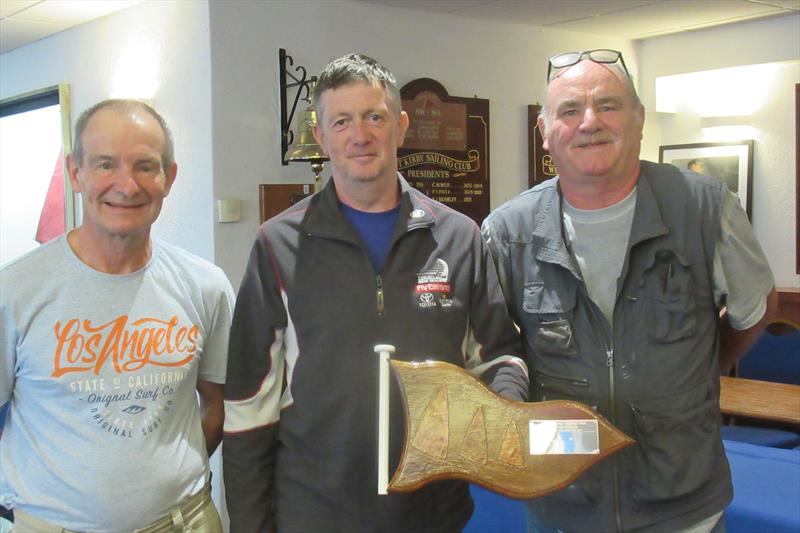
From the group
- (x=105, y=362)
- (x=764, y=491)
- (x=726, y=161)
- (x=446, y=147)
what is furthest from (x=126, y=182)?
(x=726, y=161)

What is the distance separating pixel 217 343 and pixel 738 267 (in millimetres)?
1102

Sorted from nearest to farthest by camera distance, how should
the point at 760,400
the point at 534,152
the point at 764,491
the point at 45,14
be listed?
the point at 764,491 → the point at 760,400 → the point at 45,14 → the point at 534,152

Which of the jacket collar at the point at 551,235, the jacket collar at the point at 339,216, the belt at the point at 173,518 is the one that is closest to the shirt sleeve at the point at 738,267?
the jacket collar at the point at 551,235

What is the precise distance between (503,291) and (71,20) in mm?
3807

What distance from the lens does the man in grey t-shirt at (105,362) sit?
1.61m

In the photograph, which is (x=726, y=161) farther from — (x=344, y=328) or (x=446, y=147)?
(x=344, y=328)

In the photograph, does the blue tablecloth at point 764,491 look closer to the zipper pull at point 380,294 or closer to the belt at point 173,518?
the zipper pull at point 380,294

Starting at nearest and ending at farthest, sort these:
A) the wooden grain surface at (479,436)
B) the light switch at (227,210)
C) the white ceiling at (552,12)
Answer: the wooden grain surface at (479,436)
the light switch at (227,210)
the white ceiling at (552,12)

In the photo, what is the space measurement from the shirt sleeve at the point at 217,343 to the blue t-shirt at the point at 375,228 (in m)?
0.38

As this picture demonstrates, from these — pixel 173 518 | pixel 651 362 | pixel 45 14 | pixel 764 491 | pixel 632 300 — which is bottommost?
pixel 764 491

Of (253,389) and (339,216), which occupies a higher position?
(339,216)

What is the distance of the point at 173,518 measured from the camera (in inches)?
66.3

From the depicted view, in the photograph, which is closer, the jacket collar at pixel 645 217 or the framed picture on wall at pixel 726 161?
the jacket collar at pixel 645 217

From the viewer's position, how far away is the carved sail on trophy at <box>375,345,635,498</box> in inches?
57.8
